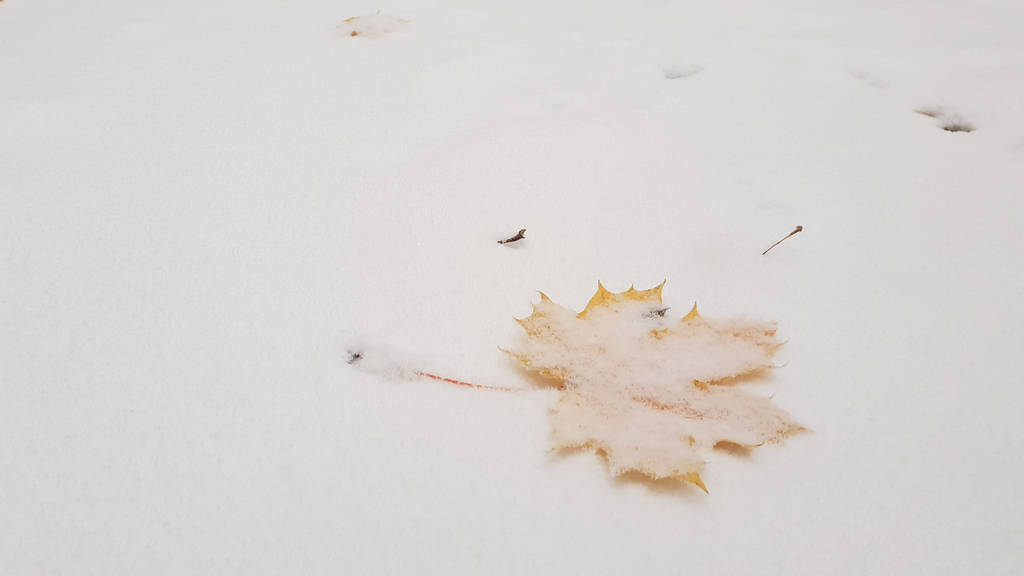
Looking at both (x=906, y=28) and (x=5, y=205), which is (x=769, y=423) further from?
(x=906, y=28)

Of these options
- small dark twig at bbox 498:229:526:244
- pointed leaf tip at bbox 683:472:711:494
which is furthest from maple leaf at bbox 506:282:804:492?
small dark twig at bbox 498:229:526:244

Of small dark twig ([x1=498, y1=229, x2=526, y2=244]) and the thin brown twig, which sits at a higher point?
small dark twig ([x1=498, y1=229, x2=526, y2=244])

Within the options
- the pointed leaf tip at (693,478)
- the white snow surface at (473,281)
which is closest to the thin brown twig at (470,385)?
the white snow surface at (473,281)

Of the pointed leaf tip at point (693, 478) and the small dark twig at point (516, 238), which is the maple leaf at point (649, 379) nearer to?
the pointed leaf tip at point (693, 478)

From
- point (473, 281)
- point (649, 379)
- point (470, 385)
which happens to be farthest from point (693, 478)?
point (473, 281)

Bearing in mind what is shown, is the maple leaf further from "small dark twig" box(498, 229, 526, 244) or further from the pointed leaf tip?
"small dark twig" box(498, 229, 526, 244)

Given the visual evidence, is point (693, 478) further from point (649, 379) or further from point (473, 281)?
point (473, 281)

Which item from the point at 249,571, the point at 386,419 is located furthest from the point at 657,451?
the point at 249,571
